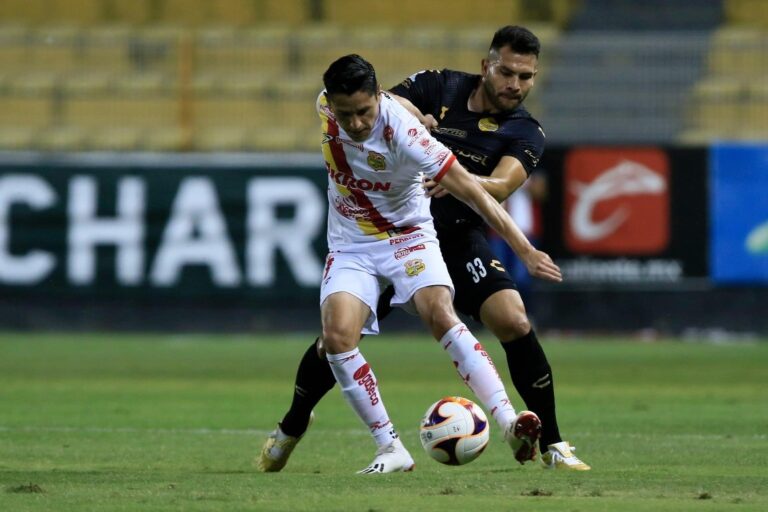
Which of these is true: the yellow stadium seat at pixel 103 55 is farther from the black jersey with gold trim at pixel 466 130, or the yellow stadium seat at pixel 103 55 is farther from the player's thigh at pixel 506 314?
the player's thigh at pixel 506 314

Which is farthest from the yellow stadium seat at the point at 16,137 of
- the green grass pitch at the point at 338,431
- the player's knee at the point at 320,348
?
the player's knee at the point at 320,348

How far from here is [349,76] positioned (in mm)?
6320

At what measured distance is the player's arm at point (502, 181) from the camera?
6957 mm

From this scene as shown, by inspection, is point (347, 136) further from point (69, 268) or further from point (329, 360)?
point (69, 268)

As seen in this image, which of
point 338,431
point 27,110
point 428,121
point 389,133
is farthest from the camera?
point 27,110

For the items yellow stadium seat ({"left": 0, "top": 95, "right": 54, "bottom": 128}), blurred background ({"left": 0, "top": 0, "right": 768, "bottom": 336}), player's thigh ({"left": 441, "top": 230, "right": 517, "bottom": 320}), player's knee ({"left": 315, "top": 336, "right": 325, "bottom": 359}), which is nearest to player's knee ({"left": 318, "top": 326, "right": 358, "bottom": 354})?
player's knee ({"left": 315, "top": 336, "right": 325, "bottom": 359})

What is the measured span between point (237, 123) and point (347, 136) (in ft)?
41.9

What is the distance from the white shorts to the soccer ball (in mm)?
561

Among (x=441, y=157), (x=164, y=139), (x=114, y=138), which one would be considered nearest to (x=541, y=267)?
(x=441, y=157)

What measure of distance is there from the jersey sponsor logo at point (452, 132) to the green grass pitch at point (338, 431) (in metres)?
1.65

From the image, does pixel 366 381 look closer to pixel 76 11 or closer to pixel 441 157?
pixel 441 157

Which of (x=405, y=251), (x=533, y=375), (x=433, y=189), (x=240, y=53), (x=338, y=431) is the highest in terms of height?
(x=433, y=189)

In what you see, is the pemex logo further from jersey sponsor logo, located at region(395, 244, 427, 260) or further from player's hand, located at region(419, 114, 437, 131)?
jersey sponsor logo, located at region(395, 244, 427, 260)

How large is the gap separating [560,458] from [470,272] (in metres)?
1.00
